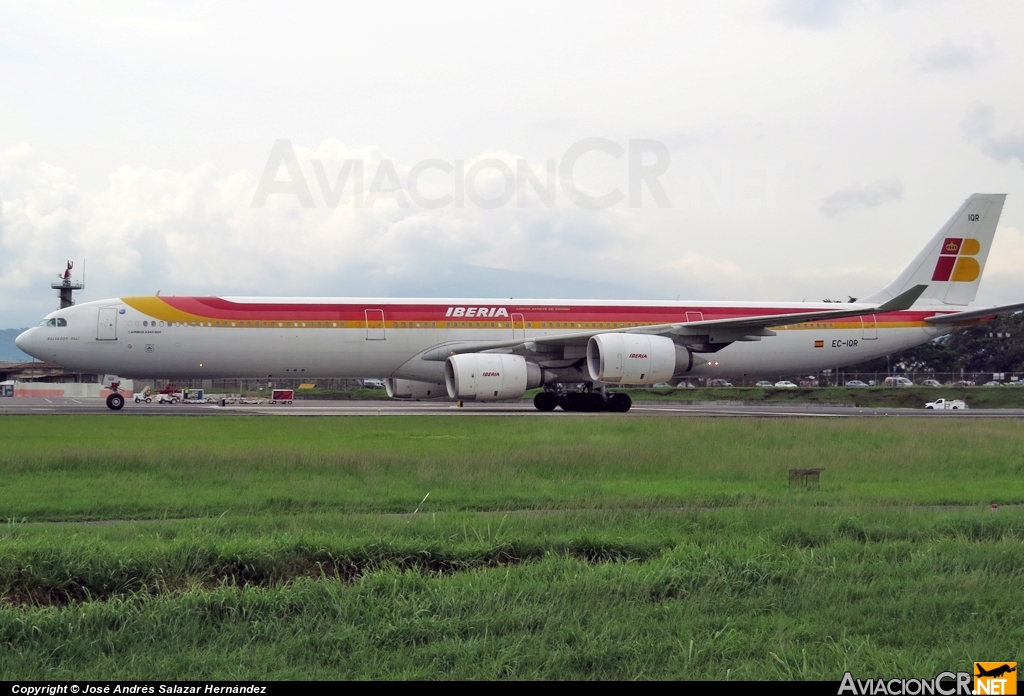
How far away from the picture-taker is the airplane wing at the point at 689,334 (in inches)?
1129

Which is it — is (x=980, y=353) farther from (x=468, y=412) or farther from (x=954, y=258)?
(x=468, y=412)

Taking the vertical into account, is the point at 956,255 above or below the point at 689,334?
above

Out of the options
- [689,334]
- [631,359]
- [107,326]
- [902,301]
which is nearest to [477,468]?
[631,359]

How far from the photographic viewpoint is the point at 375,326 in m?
30.0

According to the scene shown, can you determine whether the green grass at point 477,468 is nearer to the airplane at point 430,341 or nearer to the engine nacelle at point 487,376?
the engine nacelle at point 487,376

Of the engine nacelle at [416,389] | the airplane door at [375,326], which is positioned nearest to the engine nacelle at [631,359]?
the engine nacelle at [416,389]

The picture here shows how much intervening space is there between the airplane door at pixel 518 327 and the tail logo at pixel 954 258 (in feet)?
49.7

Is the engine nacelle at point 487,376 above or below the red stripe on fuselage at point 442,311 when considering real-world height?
below

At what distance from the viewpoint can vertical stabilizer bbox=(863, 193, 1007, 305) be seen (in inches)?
1321

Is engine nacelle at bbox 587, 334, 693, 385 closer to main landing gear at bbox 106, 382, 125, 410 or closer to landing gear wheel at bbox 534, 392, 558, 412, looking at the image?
landing gear wheel at bbox 534, 392, 558, 412

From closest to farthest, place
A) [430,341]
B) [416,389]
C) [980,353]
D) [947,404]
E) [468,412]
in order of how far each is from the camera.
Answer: [468,412], [430,341], [416,389], [947,404], [980,353]

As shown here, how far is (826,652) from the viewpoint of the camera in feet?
17.3

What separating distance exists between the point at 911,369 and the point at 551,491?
97.8m

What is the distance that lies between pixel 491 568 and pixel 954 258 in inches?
1237
